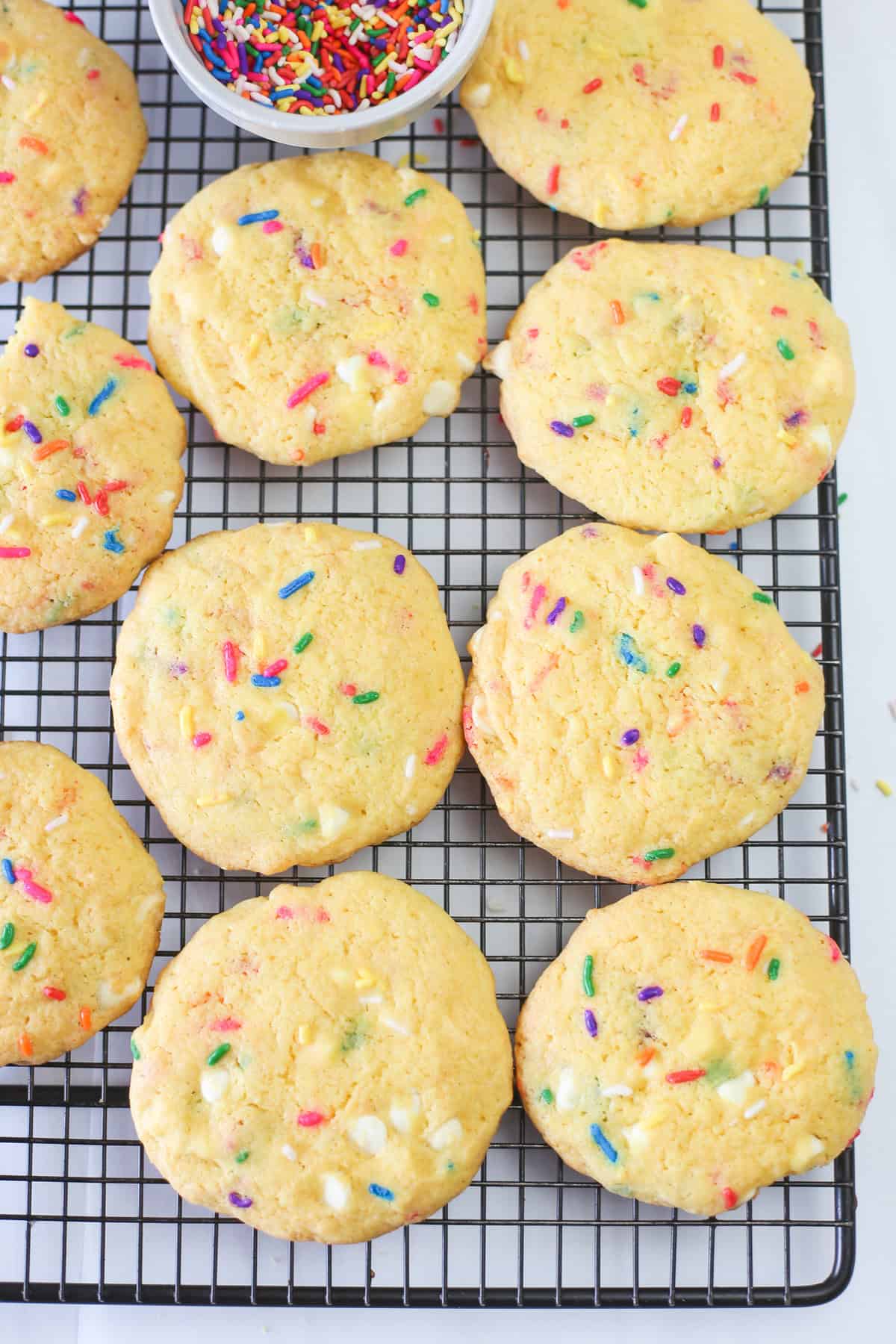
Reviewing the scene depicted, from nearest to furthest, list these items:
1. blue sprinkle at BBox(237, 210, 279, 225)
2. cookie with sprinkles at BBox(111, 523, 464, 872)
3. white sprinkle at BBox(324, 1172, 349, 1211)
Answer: white sprinkle at BBox(324, 1172, 349, 1211) < cookie with sprinkles at BBox(111, 523, 464, 872) < blue sprinkle at BBox(237, 210, 279, 225)

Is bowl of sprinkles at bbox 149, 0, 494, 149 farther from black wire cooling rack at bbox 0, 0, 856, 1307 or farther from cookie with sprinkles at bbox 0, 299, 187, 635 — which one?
cookie with sprinkles at bbox 0, 299, 187, 635

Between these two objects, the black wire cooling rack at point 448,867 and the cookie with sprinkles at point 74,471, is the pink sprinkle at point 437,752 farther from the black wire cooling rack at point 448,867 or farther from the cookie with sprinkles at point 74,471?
the cookie with sprinkles at point 74,471

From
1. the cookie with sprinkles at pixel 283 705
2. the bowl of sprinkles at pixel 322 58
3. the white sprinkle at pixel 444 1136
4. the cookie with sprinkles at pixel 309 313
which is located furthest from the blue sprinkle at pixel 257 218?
the white sprinkle at pixel 444 1136

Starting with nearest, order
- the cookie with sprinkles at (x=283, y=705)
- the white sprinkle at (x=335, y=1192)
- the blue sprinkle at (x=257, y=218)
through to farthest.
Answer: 1. the white sprinkle at (x=335, y=1192)
2. the cookie with sprinkles at (x=283, y=705)
3. the blue sprinkle at (x=257, y=218)

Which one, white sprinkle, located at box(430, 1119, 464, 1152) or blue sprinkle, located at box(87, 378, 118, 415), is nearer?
white sprinkle, located at box(430, 1119, 464, 1152)

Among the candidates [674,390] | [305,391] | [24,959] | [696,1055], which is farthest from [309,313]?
[696,1055]

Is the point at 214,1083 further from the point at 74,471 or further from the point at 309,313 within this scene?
the point at 309,313

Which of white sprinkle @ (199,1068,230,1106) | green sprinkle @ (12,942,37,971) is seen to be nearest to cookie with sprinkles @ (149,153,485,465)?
green sprinkle @ (12,942,37,971)
